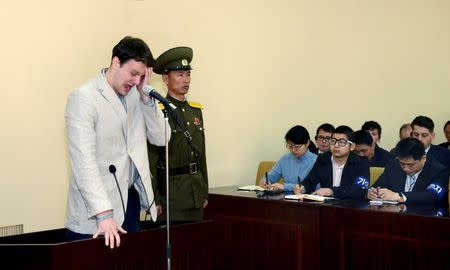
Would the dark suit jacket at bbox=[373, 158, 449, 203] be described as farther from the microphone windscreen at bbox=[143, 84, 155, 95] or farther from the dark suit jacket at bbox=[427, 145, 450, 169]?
the microphone windscreen at bbox=[143, 84, 155, 95]

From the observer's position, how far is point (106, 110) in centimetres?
227

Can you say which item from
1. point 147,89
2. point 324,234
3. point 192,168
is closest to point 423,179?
point 324,234

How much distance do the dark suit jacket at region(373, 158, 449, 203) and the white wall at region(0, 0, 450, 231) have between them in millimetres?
1903

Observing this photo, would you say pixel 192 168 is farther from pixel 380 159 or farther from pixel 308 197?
pixel 380 159

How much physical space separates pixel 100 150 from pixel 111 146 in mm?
44

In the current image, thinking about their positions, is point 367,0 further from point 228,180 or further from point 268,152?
point 228,180

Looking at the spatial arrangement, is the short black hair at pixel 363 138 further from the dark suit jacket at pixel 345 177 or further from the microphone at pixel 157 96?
the microphone at pixel 157 96

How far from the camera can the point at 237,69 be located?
559 cm

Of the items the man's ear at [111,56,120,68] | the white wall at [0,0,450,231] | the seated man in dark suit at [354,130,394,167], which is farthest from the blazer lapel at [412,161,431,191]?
the man's ear at [111,56,120,68]

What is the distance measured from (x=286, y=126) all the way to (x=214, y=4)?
1518 mm

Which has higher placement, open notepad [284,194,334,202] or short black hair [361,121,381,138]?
short black hair [361,121,381,138]

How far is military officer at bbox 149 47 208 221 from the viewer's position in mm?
3535

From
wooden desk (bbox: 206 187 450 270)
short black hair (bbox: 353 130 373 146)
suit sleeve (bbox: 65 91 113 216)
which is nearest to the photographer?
suit sleeve (bbox: 65 91 113 216)

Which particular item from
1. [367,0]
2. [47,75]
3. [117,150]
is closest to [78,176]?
[117,150]
